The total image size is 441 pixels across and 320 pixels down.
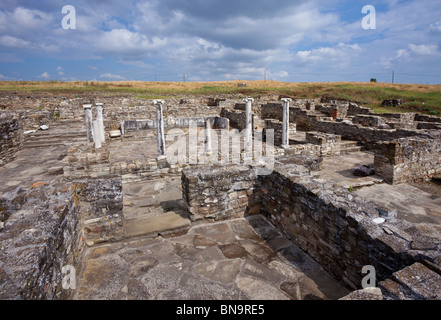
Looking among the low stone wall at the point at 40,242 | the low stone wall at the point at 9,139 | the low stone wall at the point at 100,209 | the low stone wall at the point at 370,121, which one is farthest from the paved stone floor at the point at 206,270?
the low stone wall at the point at 370,121

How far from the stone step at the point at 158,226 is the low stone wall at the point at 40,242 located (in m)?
0.80

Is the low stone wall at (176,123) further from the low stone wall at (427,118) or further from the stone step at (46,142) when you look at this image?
the low stone wall at (427,118)

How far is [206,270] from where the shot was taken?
10.8ft

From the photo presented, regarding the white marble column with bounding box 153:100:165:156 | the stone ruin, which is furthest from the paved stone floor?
the white marble column with bounding box 153:100:165:156

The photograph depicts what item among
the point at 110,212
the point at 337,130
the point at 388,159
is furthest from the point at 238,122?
the point at 110,212

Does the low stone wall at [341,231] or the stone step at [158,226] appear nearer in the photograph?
the low stone wall at [341,231]

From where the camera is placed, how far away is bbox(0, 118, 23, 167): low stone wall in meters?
10.3

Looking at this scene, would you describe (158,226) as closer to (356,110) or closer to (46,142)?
(46,142)

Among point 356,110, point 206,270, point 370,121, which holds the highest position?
point 356,110

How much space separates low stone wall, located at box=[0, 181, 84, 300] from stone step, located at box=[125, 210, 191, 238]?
31.4 inches

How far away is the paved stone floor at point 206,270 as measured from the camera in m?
2.90

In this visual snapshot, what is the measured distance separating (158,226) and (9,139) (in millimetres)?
10653

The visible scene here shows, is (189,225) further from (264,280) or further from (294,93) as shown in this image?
(294,93)

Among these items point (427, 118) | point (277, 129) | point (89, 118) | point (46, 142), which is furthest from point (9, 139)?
point (427, 118)
